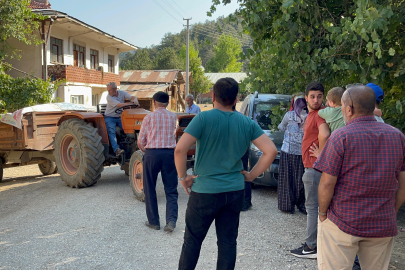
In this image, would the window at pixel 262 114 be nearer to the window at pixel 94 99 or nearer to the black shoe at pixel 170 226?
the black shoe at pixel 170 226

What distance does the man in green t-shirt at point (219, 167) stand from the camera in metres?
3.11

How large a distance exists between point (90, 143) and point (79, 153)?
1.60ft

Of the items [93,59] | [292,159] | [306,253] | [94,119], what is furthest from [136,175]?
[93,59]

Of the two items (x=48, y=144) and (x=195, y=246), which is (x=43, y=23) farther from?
(x=195, y=246)

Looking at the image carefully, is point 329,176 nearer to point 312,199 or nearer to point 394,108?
point 312,199

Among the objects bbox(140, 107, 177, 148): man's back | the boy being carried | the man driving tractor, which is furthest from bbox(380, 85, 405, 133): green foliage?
the man driving tractor

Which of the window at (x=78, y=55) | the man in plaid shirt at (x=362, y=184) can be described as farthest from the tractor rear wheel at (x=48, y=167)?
the window at (x=78, y=55)

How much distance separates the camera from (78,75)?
71.8ft

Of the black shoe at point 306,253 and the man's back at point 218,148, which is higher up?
the man's back at point 218,148

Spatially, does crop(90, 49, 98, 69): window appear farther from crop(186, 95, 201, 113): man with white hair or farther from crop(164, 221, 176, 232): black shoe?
crop(164, 221, 176, 232): black shoe

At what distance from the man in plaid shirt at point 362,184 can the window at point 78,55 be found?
22803 mm

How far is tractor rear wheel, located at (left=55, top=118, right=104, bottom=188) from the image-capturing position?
772 centimetres

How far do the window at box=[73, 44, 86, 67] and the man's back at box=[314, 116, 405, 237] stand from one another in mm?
22850

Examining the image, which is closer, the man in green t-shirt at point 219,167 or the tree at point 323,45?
the man in green t-shirt at point 219,167
